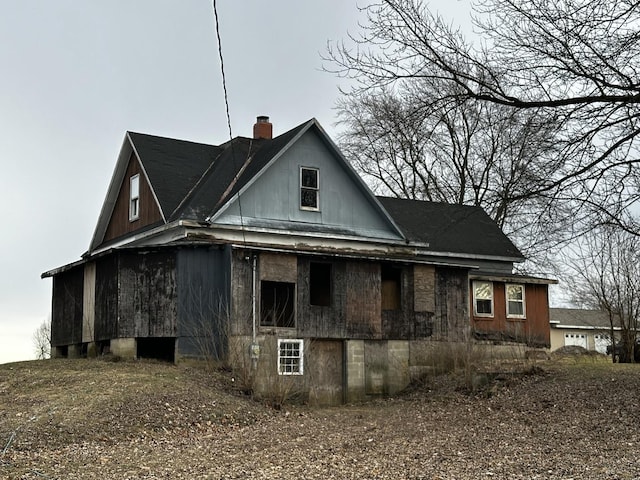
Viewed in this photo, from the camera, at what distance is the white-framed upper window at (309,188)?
91.4 feet

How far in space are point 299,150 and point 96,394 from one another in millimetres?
11907

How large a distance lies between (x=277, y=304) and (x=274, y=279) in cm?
268

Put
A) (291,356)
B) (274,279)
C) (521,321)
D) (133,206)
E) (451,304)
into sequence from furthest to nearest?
1. (521,321)
2. (133,206)
3. (451,304)
4. (274,279)
5. (291,356)

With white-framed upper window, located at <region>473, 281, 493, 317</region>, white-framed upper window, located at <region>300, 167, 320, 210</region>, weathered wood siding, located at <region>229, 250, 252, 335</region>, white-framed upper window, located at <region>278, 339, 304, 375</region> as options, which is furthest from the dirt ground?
white-framed upper window, located at <region>300, 167, 320, 210</region>

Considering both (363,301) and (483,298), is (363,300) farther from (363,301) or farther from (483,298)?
(483,298)

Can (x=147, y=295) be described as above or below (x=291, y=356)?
above

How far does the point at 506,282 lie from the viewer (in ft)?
101

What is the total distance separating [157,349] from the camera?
26672 mm

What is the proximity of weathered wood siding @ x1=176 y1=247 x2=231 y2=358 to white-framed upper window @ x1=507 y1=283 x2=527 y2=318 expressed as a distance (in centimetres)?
1166

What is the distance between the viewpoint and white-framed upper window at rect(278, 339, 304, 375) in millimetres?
24000

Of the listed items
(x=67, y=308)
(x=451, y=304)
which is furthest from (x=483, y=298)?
(x=67, y=308)

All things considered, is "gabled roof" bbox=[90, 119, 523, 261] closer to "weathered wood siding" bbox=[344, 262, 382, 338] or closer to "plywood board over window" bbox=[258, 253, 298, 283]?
"plywood board over window" bbox=[258, 253, 298, 283]

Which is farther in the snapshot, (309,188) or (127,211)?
(127,211)

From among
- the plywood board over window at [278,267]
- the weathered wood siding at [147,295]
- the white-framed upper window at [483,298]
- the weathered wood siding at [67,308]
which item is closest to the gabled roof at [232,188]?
the weathered wood siding at [147,295]
